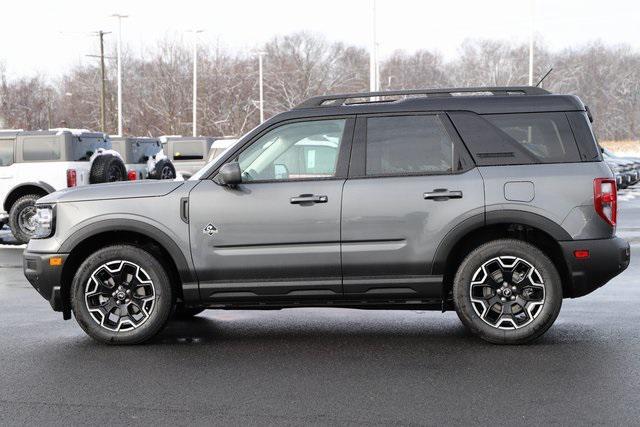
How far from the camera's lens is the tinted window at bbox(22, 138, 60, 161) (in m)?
17.3

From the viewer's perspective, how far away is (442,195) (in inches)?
274

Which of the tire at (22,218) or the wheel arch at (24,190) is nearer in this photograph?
the tire at (22,218)

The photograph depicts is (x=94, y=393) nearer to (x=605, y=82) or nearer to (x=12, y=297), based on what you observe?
(x=12, y=297)

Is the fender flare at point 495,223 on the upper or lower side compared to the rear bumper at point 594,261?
upper

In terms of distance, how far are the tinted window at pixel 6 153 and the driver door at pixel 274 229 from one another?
1124cm

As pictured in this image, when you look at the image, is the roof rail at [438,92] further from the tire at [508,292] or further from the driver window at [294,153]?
the tire at [508,292]

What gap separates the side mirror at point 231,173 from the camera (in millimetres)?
6949

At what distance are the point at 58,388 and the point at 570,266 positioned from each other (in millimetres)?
3605

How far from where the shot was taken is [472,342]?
7.15m

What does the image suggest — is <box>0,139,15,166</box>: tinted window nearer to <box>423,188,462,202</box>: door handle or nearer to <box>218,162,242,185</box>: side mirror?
<box>218,162,242,185</box>: side mirror

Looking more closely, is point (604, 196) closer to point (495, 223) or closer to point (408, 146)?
point (495, 223)

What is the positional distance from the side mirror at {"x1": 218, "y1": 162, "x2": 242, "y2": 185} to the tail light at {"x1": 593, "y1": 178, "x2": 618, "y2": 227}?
99.9 inches

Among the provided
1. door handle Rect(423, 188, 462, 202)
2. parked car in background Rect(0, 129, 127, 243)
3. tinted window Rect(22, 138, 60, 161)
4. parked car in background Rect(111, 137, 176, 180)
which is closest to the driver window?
door handle Rect(423, 188, 462, 202)

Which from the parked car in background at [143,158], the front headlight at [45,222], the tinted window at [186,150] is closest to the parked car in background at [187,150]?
the tinted window at [186,150]
